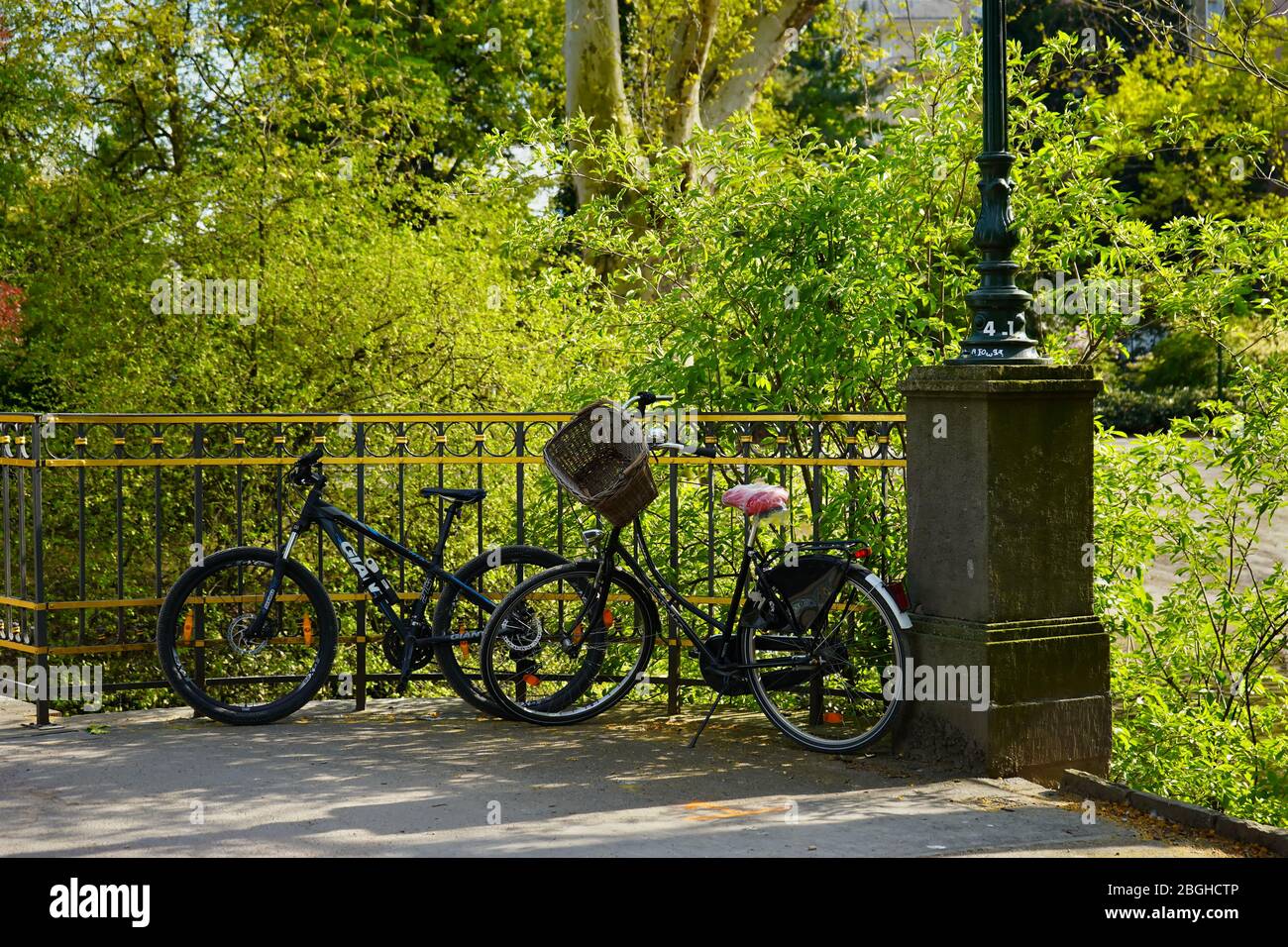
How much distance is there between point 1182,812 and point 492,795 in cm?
256

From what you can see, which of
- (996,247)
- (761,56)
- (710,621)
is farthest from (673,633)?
(761,56)

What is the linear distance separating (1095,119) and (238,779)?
5303 mm

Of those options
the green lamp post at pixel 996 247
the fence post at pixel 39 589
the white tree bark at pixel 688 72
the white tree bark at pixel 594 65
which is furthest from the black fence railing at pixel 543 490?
the white tree bark at pixel 688 72

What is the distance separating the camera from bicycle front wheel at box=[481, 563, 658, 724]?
7.02 m

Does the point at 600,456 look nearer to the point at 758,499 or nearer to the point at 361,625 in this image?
the point at 758,499

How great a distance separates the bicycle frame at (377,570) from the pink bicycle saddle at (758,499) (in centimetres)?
131

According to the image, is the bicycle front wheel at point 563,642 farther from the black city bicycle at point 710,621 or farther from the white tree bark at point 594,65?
the white tree bark at point 594,65

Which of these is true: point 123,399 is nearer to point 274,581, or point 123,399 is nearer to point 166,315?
point 166,315

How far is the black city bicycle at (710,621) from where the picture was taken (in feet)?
21.8

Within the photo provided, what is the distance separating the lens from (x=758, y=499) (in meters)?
6.59

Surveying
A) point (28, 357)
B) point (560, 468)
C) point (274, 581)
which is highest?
point (28, 357)

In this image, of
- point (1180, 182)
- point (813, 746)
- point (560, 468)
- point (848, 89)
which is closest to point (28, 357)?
point (560, 468)

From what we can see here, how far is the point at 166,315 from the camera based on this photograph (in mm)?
12625

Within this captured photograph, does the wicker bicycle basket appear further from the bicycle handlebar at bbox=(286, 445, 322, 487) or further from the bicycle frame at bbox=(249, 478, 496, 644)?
the bicycle handlebar at bbox=(286, 445, 322, 487)
